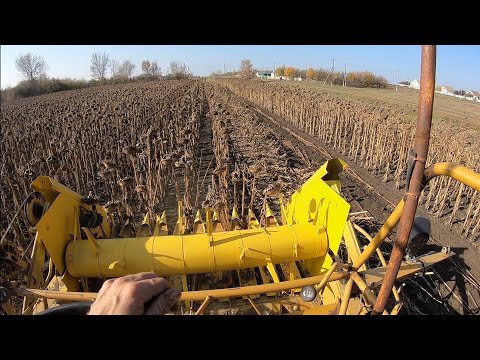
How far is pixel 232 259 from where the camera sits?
3904 mm

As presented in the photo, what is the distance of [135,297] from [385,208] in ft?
27.7

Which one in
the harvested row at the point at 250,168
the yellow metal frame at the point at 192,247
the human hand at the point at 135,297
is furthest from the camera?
the harvested row at the point at 250,168

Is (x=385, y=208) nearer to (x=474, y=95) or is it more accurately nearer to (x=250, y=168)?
(x=250, y=168)

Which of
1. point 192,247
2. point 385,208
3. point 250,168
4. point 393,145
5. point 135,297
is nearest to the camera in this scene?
point 135,297

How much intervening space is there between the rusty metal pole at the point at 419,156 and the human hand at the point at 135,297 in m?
1.17

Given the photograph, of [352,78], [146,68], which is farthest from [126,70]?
[352,78]

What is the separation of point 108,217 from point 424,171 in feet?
14.6

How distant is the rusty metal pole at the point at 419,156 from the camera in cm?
142

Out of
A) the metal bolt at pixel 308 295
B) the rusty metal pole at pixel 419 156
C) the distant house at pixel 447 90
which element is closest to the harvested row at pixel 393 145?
the metal bolt at pixel 308 295

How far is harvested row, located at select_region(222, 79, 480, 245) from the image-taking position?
336 inches

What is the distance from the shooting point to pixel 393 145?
39.8 ft

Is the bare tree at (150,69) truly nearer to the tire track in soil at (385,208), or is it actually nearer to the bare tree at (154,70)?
the bare tree at (154,70)
